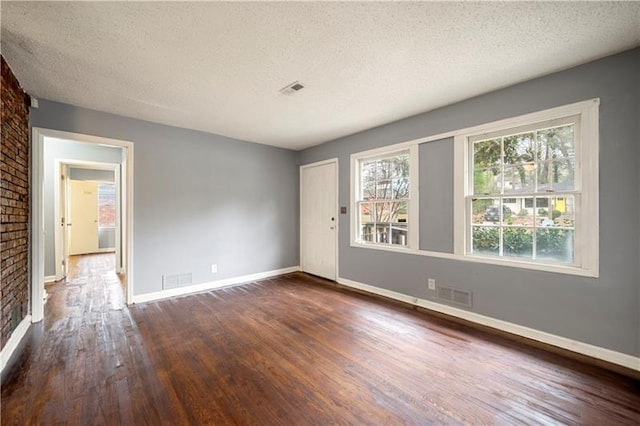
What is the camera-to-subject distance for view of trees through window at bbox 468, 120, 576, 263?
2.39m

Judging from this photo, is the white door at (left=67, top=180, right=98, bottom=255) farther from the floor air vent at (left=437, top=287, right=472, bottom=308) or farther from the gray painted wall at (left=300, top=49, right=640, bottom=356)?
the floor air vent at (left=437, top=287, right=472, bottom=308)

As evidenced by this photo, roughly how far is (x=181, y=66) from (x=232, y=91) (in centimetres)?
55

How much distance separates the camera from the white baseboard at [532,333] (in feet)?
6.75

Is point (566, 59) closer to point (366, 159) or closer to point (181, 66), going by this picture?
point (366, 159)

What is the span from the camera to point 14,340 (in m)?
2.33

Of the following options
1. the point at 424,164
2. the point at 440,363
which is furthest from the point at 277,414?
the point at 424,164

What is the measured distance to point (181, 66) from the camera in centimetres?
225

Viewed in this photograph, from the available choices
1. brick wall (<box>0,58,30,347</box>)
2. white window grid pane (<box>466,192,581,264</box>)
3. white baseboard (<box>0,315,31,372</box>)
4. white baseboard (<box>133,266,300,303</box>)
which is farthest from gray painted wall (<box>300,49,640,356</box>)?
brick wall (<box>0,58,30,347</box>)

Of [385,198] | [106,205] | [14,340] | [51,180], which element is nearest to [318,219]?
[385,198]

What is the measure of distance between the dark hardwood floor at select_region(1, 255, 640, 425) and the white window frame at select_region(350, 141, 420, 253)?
2.99ft

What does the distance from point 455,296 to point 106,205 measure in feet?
30.3

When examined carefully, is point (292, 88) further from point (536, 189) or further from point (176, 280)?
point (176, 280)

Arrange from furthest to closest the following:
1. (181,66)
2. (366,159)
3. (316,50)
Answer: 1. (366,159)
2. (181,66)
3. (316,50)

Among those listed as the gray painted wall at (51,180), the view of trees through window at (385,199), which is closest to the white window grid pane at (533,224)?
the view of trees through window at (385,199)
